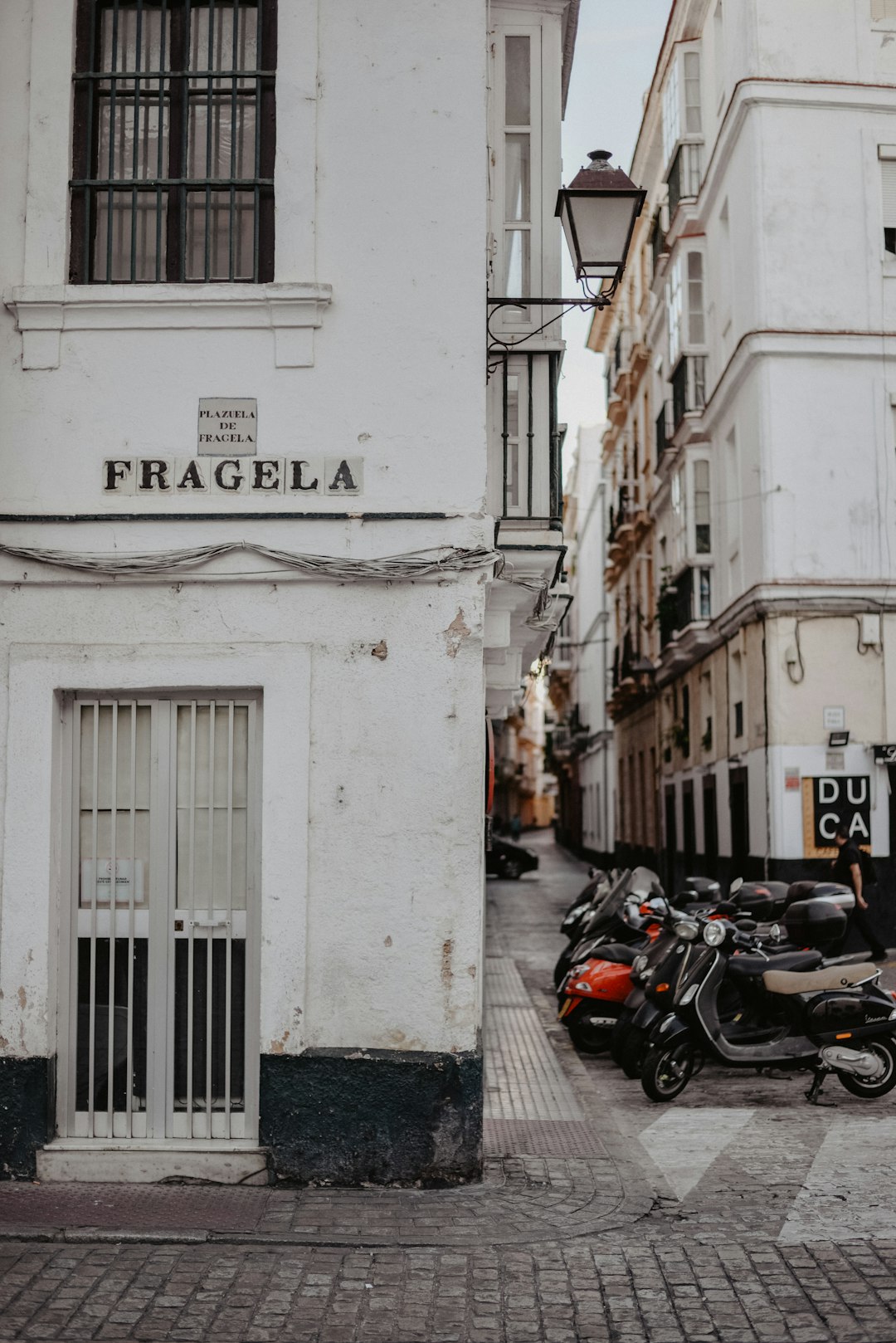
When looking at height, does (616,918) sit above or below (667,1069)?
above

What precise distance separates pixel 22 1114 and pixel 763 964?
17.0 ft

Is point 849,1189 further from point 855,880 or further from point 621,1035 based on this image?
point 855,880

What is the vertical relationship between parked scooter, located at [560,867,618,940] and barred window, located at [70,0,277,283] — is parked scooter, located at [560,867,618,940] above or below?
below

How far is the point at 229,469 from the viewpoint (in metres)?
7.55

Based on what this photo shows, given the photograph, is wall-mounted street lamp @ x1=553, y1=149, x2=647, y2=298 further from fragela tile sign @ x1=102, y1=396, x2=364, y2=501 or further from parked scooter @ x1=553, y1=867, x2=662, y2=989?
parked scooter @ x1=553, y1=867, x2=662, y2=989

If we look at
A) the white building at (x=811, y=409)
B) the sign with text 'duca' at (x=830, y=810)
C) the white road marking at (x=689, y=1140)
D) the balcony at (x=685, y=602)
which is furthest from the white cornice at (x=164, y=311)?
the balcony at (x=685, y=602)

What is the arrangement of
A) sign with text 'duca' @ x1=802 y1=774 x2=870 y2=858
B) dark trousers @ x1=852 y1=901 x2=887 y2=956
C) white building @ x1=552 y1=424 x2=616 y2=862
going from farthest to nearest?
white building @ x1=552 y1=424 x2=616 y2=862 → sign with text 'duca' @ x1=802 y1=774 x2=870 y2=858 → dark trousers @ x1=852 y1=901 x2=887 y2=956

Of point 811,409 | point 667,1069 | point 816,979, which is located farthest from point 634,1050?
point 811,409

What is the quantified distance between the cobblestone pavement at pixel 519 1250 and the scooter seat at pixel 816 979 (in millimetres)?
1262

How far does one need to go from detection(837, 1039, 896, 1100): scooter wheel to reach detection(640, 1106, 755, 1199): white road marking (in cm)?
77

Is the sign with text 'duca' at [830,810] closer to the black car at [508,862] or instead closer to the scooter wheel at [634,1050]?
the scooter wheel at [634,1050]

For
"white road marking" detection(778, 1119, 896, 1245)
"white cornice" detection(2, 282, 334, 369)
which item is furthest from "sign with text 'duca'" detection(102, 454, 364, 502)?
"white road marking" detection(778, 1119, 896, 1245)

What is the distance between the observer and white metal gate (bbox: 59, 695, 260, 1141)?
7.42 meters

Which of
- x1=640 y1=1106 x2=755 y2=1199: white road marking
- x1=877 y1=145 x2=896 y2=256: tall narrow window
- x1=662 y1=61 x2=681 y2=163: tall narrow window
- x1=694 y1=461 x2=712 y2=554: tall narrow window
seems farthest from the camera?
x1=662 y1=61 x2=681 y2=163: tall narrow window
